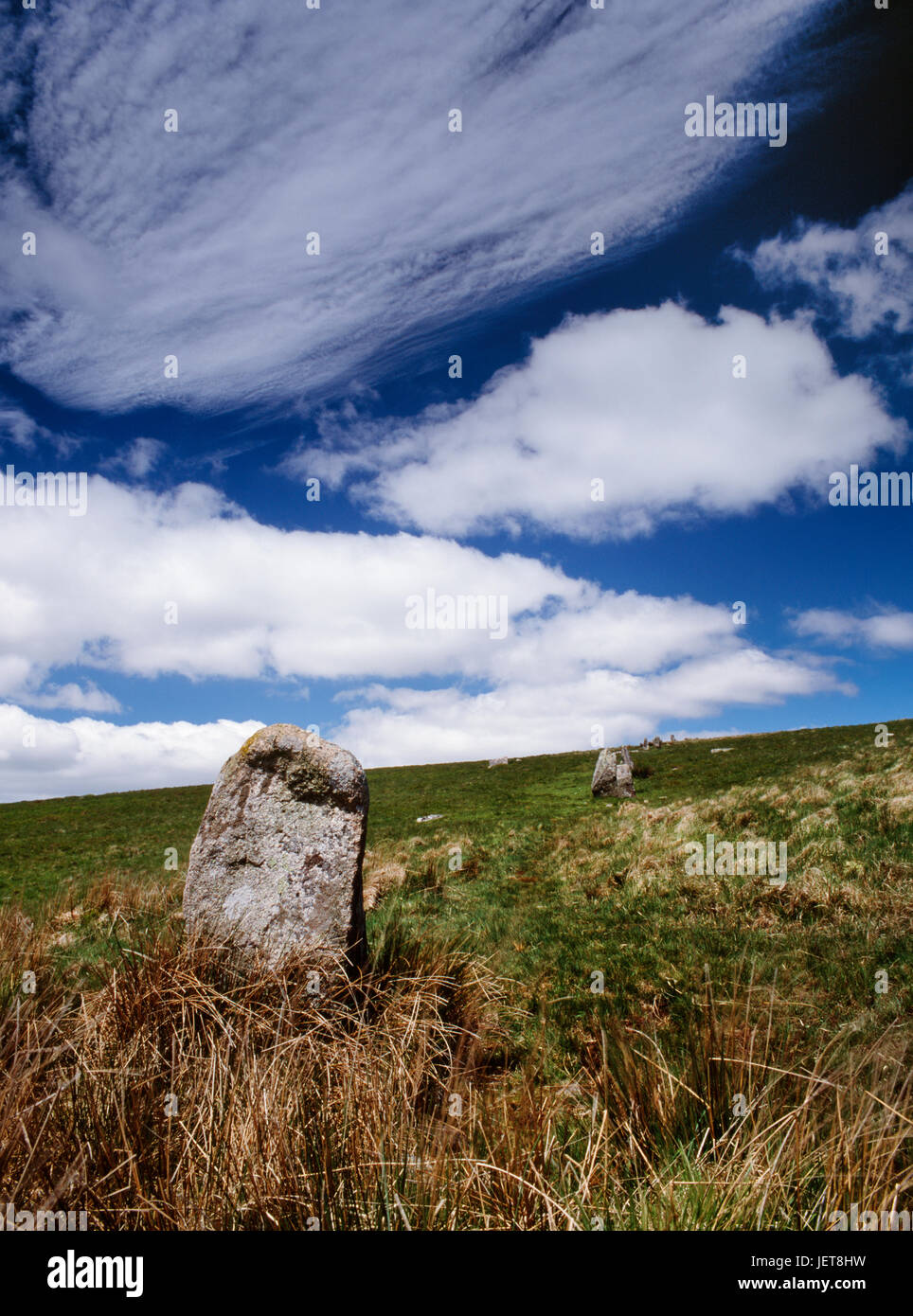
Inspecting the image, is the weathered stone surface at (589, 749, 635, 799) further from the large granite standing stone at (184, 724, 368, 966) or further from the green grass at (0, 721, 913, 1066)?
the large granite standing stone at (184, 724, 368, 966)

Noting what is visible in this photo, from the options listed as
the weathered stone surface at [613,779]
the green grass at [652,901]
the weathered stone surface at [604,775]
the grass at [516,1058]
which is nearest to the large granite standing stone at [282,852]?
the grass at [516,1058]

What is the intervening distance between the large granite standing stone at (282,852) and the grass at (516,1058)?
1.34 feet

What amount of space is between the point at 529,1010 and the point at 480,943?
181 centimetres

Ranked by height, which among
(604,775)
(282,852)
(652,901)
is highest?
(282,852)

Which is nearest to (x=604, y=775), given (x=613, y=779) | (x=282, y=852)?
(x=613, y=779)

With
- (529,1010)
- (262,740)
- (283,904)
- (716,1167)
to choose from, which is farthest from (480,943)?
(716,1167)

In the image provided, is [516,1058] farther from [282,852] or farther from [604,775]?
[604,775]

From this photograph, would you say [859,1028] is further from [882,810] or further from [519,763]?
[519,763]

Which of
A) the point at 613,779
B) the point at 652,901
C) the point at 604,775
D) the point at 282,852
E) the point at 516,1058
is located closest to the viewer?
the point at 516,1058

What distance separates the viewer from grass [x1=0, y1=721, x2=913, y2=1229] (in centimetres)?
261

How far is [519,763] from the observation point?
44969 millimetres

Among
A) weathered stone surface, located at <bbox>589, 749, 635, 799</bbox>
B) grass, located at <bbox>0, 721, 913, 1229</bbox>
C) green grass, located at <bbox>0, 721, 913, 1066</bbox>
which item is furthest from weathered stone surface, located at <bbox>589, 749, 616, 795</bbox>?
grass, located at <bbox>0, 721, 913, 1229</bbox>

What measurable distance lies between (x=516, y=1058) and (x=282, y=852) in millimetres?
2646

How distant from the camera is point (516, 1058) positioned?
211 inches
